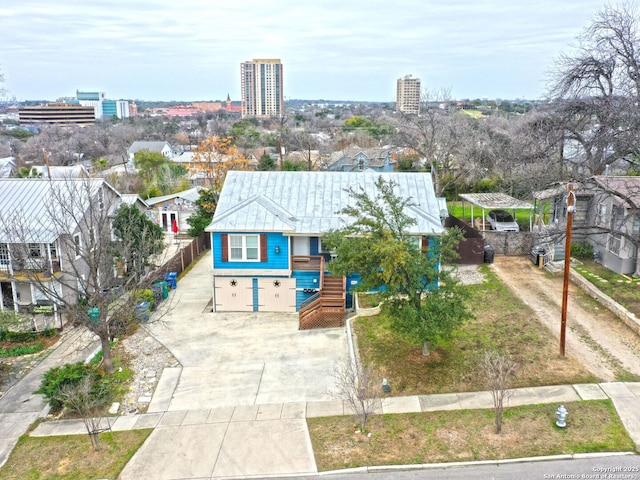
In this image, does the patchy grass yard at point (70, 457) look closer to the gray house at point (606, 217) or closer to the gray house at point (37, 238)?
the gray house at point (37, 238)

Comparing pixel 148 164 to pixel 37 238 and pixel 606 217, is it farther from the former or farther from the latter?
pixel 606 217

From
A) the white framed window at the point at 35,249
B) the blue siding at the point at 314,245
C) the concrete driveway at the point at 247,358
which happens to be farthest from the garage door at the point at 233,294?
the white framed window at the point at 35,249

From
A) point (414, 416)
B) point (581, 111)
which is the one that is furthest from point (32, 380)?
point (581, 111)

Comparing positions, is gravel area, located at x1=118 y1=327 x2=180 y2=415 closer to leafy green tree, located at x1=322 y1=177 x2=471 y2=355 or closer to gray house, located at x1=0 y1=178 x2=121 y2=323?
gray house, located at x1=0 y1=178 x2=121 y2=323

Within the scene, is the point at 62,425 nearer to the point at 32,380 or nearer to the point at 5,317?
the point at 32,380

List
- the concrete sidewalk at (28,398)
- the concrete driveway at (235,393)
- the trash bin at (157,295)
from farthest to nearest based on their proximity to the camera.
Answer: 1. the trash bin at (157,295)
2. the concrete sidewalk at (28,398)
3. the concrete driveway at (235,393)

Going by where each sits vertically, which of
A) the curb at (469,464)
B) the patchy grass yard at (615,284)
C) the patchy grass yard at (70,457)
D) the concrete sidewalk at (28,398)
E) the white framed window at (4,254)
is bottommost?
the concrete sidewalk at (28,398)

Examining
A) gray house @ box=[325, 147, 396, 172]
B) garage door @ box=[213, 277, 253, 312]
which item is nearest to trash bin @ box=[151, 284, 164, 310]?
garage door @ box=[213, 277, 253, 312]
